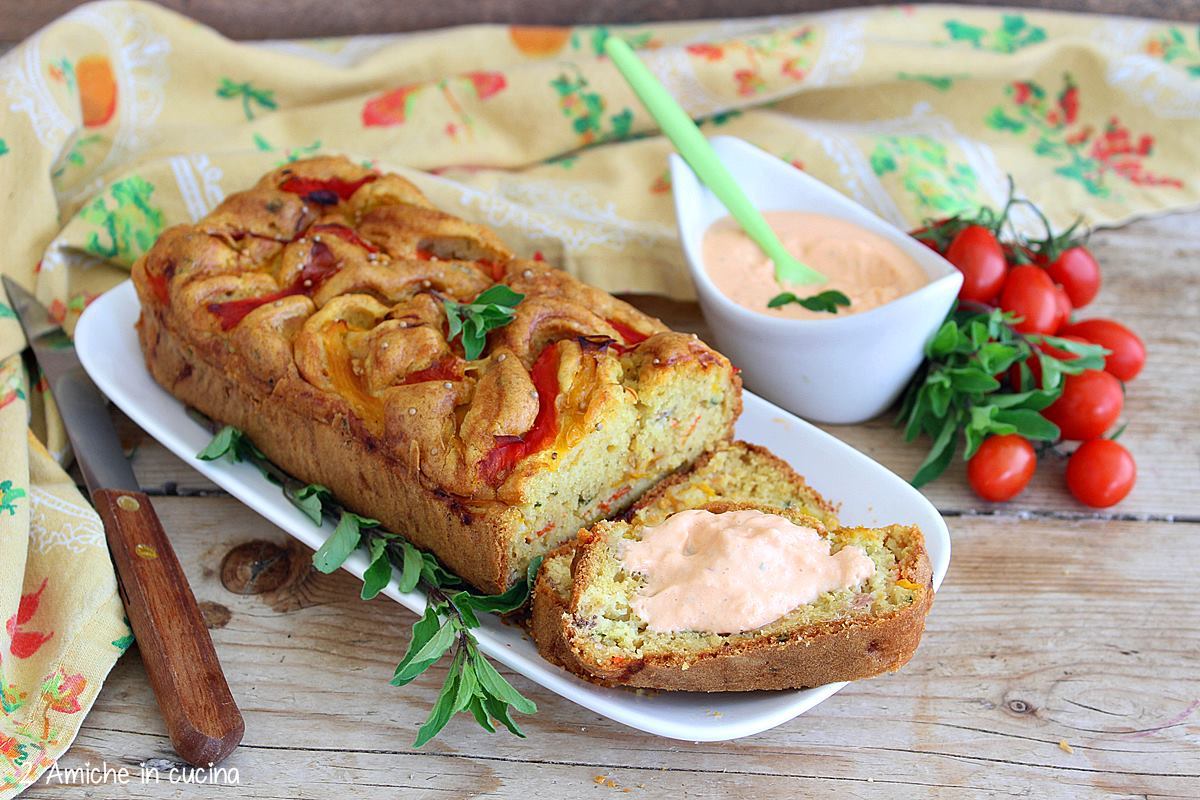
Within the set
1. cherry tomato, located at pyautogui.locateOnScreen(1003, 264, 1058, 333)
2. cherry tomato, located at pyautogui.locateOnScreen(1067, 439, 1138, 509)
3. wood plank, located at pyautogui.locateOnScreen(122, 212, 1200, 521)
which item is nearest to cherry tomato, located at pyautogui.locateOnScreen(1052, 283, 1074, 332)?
cherry tomato, located at pyautogui.locateOnScreen(1003, 264, 1058, 333)

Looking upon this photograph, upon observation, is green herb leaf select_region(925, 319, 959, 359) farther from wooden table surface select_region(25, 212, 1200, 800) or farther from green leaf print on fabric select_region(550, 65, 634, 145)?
green leaf print on fabric select_region(550, 65, 634, 145)

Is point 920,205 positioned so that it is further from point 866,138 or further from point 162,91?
point 162,91

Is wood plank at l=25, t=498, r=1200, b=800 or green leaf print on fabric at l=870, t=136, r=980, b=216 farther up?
green leaf print on fabric at l=870, t=136, r=980, b=216

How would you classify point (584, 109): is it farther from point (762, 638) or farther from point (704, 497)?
point (762, 638)

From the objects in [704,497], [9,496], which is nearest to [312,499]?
[9,496]

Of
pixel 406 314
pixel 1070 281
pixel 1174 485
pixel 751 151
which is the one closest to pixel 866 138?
pixel 751 151

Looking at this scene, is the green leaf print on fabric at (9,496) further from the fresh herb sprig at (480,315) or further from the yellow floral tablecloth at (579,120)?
the fresh herb sprig at (480,315)
